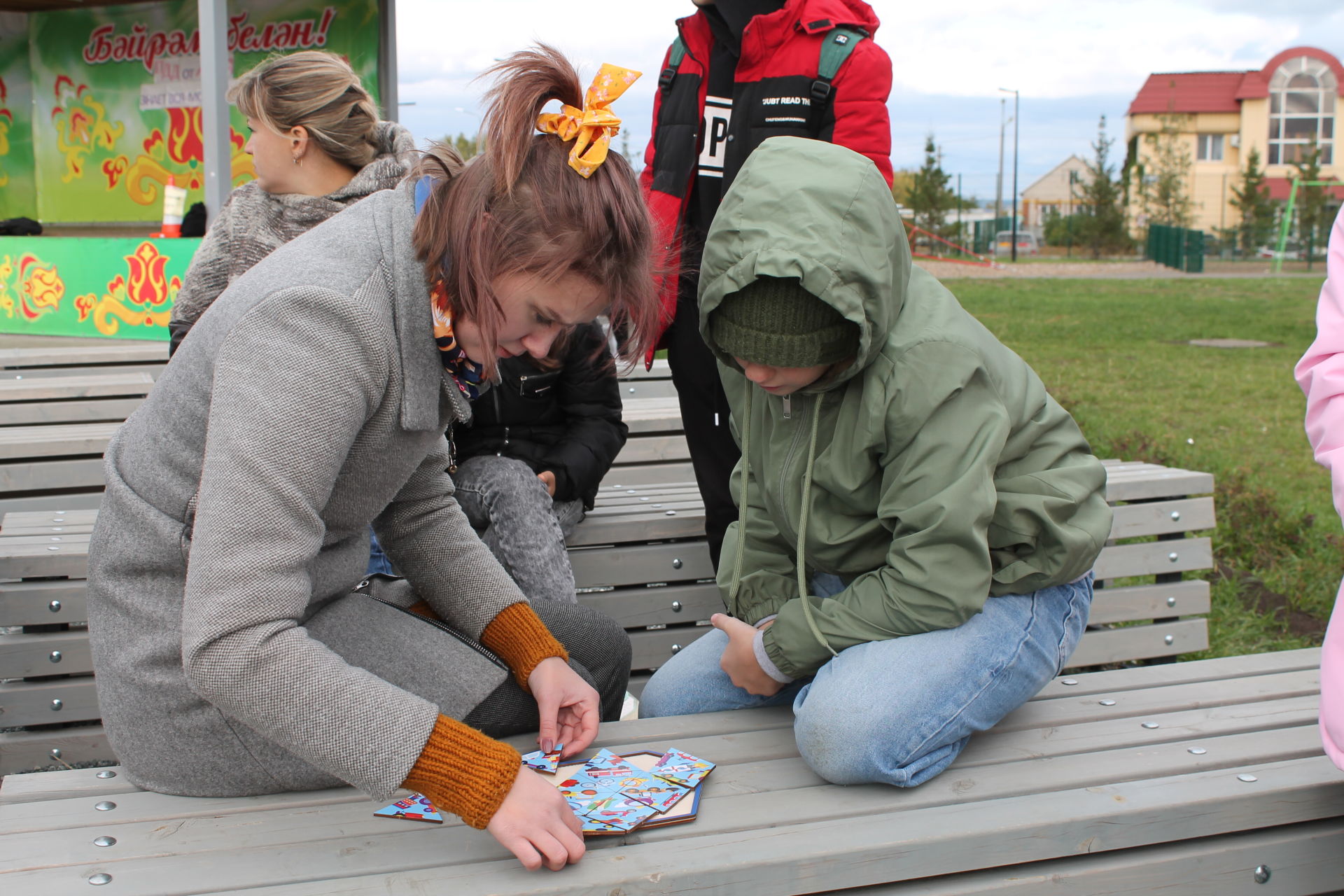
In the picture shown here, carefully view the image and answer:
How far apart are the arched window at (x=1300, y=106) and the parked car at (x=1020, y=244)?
1057 centimetres

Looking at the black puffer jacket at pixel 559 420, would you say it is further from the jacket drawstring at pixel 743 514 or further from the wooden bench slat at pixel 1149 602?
the wooden bench slat at pixel 1149 602

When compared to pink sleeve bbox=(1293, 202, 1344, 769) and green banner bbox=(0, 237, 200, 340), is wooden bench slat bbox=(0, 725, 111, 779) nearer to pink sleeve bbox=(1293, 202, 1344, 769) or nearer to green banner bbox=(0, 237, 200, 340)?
pink sleeve bbox=(1293, 202, 1344, 769)

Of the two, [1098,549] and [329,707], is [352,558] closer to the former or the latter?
[329,707]

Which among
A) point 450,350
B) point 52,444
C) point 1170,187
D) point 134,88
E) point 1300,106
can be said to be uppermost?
point 1300,106

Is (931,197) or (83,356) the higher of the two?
(931,197)

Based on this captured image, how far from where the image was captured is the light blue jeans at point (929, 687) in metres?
1.77

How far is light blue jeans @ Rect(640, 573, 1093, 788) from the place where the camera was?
1773 mm

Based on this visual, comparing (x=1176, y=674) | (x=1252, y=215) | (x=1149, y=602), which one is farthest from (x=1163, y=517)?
(x=1252, y=215)

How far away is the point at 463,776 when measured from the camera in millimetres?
1502

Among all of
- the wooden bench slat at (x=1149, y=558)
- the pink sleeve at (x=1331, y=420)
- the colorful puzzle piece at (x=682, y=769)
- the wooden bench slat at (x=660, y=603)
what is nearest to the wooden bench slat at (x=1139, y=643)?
the wooden bench slat at (x=1149, y=558)

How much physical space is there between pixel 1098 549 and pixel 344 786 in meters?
1.27

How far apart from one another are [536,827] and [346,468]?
1.92ft

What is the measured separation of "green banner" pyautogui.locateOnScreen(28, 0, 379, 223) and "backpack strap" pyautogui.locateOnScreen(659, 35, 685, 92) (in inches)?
220

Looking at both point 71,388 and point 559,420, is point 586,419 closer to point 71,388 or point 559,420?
point 559,420
